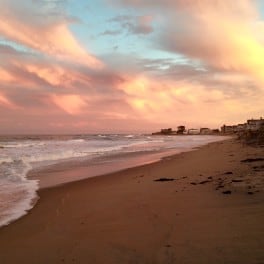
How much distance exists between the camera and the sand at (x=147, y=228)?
473 cm

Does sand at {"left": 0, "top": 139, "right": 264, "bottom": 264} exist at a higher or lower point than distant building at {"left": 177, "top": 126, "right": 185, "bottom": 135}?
lower

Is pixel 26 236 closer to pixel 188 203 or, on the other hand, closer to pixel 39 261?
pixel 39 261

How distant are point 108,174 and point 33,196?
5.43 m

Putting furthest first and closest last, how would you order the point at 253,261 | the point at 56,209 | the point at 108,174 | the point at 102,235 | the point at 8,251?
the point at 108,174
the point at 56,209
the point at 102,235
the point at 8,251
the point at 253,261

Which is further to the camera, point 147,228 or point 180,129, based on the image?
point 180,129

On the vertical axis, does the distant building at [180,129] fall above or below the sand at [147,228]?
above

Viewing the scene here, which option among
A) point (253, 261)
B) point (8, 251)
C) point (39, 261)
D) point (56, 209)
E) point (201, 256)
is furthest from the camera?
point (56, 209)

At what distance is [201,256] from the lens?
14.8 feet

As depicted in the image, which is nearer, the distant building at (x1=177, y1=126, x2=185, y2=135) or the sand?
the sand

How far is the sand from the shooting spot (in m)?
4.73

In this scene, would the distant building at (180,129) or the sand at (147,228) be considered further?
the distant building at (180,129)

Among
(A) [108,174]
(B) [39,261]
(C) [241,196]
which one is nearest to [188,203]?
Result: (C) [241,196]

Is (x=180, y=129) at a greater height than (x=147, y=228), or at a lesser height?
greater

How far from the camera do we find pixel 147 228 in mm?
5902
